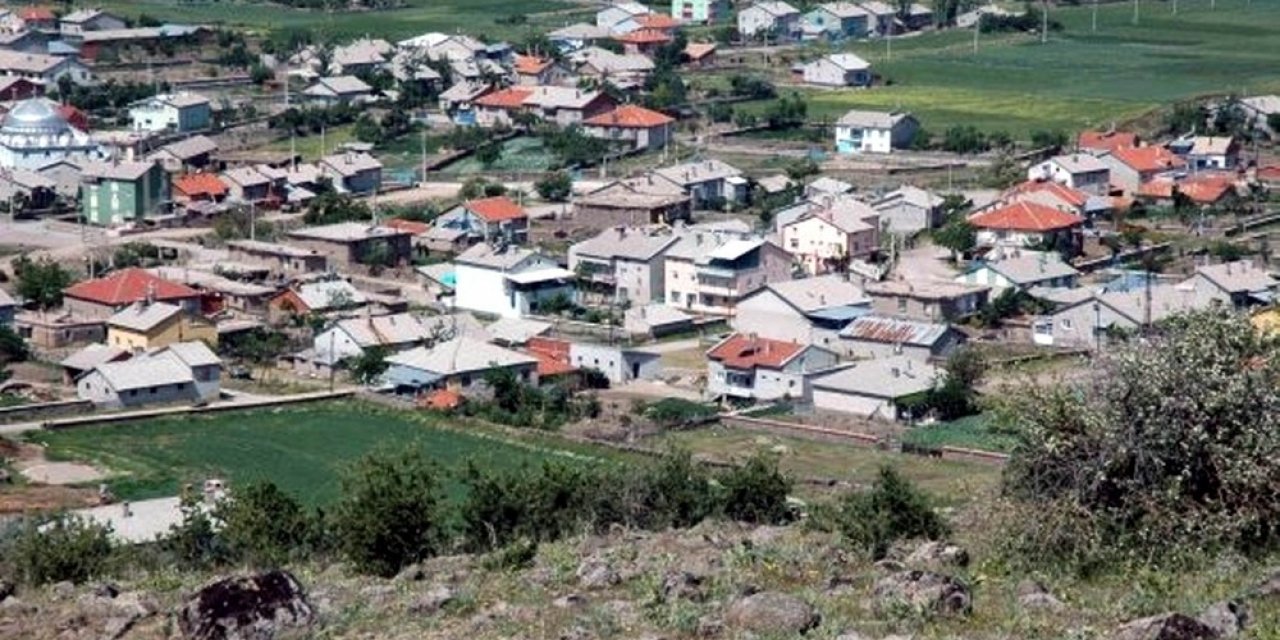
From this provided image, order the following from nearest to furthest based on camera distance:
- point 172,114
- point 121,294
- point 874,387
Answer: point 874,387 < point 121,294 < point 172,114

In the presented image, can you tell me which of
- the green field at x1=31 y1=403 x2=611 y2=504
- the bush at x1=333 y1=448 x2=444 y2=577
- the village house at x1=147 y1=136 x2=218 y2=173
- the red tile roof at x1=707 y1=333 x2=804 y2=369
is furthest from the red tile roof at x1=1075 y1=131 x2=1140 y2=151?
the bush at x1=333 y1=448 x2=444 y2=577

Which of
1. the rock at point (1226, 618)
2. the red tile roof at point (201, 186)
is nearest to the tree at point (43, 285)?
the red tile roof at point (201, 186)

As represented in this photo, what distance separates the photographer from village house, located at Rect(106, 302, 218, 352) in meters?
21.8

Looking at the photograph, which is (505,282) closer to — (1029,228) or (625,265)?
(625,265)

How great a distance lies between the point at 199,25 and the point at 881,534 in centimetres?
3689

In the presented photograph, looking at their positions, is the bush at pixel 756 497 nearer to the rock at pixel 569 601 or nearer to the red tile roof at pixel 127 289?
the rock at pixel 569 601

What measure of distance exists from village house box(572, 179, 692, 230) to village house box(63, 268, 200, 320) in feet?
20.3

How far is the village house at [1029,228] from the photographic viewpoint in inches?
1035

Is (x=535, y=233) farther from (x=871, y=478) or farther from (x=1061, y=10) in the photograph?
(x=1061, y=10)

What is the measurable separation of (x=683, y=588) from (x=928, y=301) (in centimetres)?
1462

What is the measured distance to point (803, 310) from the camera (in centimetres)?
2231

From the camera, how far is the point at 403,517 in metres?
10.8

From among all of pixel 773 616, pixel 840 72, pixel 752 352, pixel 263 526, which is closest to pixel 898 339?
pixel 752 352

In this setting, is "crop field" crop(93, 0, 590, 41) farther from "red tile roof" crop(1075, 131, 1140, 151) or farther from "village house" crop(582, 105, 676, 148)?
"red tile roof" crop(1075, 131, 1140, 151)
